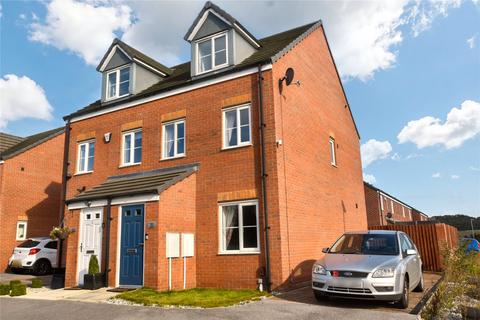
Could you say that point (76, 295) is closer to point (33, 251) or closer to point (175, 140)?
point (175, 140)

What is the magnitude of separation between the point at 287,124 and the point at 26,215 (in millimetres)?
16555

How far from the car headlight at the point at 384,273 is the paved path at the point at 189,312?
2.35 ft

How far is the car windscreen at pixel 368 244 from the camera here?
9312 mm

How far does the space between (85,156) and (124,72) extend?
407 centimetres

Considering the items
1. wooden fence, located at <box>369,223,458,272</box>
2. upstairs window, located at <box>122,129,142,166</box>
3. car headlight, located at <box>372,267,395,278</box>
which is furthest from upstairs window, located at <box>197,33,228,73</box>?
wooden fence, located at <box>369,223,458,272</box>

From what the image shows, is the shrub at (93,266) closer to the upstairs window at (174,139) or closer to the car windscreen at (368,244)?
the upstairs window at (174,139)

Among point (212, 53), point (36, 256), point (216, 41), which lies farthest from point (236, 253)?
point (36, 256)

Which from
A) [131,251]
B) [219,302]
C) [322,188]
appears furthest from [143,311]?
[322,188]

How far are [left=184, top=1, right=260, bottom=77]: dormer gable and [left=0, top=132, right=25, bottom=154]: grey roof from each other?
16.9 m

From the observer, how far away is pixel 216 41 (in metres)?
14.5

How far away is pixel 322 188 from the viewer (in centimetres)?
1514

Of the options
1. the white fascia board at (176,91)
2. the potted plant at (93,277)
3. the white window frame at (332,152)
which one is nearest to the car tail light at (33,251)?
the white fascia board at (176,91)

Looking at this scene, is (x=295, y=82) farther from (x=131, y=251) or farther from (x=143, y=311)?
(x=143, y=311)

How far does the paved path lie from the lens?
25.2 feet
